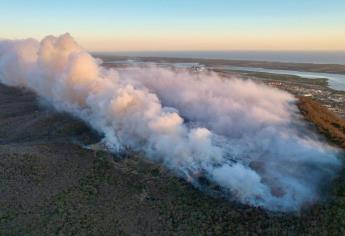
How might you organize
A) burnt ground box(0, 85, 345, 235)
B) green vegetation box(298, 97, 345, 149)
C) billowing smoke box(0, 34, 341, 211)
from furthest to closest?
green vegetation box(298, 97, 345, 149), billowing smoke box(0, 34, 341, 211), burnt ground box(0, 85, 345, 235)

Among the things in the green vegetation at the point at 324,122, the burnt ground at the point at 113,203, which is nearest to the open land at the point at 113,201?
the burnt ground at the point at 113,203

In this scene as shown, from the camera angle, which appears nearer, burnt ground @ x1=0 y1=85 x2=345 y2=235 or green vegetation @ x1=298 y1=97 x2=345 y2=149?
burnt ground @ x1=0 y1=85 x2=345 y2=235

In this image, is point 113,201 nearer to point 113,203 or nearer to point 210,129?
point 113,203

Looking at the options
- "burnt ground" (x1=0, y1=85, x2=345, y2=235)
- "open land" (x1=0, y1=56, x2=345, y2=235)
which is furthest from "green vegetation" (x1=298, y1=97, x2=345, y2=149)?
"burnt ground" (x1=0, y1=85, x2=345, y2=235)

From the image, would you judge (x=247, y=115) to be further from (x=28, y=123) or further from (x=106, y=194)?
(x=28, y=123)

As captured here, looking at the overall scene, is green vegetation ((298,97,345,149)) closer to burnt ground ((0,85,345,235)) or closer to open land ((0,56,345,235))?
open land ((0,56,345,235))

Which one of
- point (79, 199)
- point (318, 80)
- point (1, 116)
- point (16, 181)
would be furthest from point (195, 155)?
point (318, 80)

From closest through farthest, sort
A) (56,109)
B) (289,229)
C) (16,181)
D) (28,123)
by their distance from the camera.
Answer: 1. (289,229)
2. (16,181)
3. (28,123)
4. (56,109)
